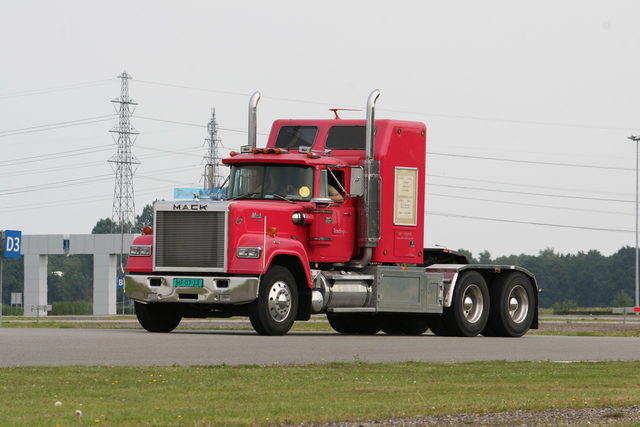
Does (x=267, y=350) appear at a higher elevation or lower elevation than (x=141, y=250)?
lower

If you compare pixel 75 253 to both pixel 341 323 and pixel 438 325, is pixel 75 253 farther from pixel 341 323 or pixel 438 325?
pixel 438 325

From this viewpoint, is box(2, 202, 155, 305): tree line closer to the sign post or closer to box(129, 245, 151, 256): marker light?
the sign post

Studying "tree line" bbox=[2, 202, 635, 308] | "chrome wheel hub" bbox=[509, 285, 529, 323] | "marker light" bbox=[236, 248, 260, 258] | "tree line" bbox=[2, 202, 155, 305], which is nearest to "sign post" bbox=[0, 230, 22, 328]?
"marker light" bbox=[236, 248, 260, 258]

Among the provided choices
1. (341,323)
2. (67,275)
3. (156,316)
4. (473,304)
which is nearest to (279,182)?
(156,316)

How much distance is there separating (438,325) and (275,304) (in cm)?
463

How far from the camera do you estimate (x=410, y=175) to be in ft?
74.8

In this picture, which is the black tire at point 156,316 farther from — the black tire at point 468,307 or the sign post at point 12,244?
the sign post at point 12,244

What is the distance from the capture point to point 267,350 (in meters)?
16.7

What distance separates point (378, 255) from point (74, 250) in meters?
57.1

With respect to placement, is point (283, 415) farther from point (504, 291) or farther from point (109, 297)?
point (109, 297)

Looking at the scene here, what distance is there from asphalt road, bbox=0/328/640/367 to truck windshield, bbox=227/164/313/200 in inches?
106

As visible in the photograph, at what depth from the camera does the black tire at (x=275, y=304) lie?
19.9 meters

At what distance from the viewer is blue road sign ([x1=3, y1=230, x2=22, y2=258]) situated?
3045 cm

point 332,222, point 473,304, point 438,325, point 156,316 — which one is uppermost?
point 332,222
